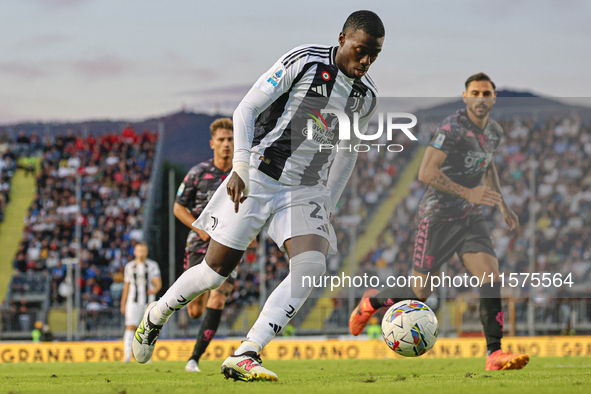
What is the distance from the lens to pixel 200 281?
18.2 feet

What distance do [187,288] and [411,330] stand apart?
1.89m

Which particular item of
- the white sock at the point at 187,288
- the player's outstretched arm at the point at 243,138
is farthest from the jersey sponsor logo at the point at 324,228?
the white sock at the point at 187,288

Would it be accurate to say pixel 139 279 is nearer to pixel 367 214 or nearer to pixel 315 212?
pixel 367 214

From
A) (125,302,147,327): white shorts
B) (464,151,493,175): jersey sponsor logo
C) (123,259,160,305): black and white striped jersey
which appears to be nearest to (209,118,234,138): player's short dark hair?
(464,151,493,175): jersey sponsor logo

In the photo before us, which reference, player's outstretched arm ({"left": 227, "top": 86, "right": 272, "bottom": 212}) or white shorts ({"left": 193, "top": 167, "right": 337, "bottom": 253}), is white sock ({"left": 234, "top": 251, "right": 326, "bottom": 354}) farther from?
player's outstretched arm ({"left": 227, "top": 86, "right": 272, "bottom": 212})

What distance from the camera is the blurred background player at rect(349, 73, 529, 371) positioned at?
7496 millimetres

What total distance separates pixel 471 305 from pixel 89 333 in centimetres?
1011

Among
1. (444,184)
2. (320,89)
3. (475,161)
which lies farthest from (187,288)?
(475,161)

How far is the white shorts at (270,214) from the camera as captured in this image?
5.37m

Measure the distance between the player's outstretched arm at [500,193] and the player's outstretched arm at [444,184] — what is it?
13cm

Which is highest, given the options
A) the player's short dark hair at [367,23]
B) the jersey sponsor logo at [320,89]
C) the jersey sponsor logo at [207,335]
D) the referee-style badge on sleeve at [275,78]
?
the player's short dark hair at [367,23]

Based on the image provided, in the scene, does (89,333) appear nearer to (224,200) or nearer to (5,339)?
(5,339)

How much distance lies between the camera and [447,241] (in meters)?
7.52

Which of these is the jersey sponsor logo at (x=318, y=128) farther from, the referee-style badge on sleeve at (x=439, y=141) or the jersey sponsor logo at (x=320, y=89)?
the referee-style badge on sleeve at (x=439, y=141)
